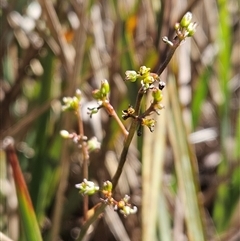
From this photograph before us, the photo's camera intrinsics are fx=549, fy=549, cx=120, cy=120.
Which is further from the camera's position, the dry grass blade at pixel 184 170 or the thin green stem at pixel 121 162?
the dry grass blade at pixel 184 170

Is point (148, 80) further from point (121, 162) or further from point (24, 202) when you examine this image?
point (24, 202)

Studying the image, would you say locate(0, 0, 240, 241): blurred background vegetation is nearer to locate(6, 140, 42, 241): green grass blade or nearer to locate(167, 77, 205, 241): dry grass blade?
locate(167, 77, 205, 241): dry grass blade

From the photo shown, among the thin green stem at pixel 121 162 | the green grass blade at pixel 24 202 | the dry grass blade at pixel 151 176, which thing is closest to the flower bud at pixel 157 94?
the thin green stem at pixel 121 162

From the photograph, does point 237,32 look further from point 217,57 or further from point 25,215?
point 25,215

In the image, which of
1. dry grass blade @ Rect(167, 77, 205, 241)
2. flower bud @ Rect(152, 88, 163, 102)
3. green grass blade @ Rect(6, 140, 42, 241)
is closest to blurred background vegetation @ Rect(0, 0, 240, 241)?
dry grass blade @ Rect(167, 77, 205, 241)

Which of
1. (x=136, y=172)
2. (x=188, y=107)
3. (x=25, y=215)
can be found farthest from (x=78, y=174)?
(x=25, y=215)

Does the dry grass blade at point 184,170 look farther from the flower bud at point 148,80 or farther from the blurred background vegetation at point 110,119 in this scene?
the flower bud at point 148,80

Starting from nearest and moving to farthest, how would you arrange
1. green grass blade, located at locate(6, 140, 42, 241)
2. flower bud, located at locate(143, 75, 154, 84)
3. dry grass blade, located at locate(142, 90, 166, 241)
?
flower bud, located at locate(143, 75, 154, 84) < green grass blade, located at locate(6, 140, 42, 241) < dry grass blade, located at locate(142, 90, 166, 241)

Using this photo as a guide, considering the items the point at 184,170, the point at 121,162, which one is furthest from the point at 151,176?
the point at 121,162
